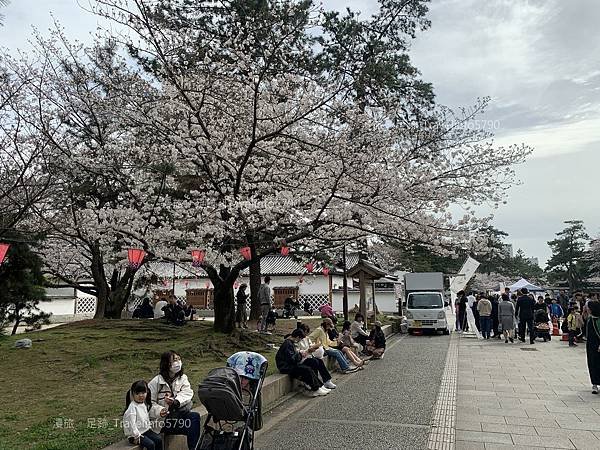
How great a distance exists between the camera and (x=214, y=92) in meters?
9.73

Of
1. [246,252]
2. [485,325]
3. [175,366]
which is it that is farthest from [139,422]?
[485,325]

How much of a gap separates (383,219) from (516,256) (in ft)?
238

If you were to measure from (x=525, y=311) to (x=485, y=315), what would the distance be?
194cm

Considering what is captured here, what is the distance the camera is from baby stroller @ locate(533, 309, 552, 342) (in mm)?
16016

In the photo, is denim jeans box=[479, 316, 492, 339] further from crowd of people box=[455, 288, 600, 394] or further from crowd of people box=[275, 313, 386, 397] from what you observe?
crowd of people box=[275, 313, 386, 397]

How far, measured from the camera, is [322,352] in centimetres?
916

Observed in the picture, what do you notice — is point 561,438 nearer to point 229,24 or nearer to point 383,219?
point 383,219

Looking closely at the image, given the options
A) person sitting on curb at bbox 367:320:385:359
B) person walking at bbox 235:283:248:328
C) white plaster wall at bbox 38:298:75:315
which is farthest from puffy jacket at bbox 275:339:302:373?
white plaster wall at bbox 38:298:75:315

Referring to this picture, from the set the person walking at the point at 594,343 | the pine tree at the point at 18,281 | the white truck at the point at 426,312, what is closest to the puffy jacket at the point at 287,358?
the person walking at the point at 594,343

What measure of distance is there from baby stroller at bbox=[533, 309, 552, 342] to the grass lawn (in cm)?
880

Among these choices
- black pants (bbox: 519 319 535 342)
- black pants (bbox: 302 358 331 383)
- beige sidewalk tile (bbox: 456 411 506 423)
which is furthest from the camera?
black pants (bbox: 519 319 535 342)

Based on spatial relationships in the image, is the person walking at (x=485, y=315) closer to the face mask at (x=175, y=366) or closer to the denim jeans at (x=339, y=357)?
the denim jeans at (x=339, y=357)

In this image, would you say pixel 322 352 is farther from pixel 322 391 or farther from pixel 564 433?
pixel 564 433

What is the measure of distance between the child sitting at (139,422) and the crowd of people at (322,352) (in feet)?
12.3
